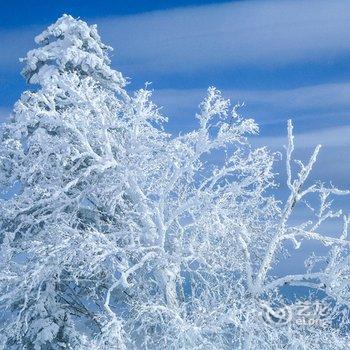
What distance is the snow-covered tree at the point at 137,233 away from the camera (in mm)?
17641

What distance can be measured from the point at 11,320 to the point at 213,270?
6.68 metres

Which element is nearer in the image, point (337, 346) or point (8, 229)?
point (337, 346)

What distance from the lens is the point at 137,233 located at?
62.5 feet

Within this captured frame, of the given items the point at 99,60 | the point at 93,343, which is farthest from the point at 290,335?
the point at 99,60

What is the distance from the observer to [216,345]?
1730cm

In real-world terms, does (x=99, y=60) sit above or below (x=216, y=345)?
above

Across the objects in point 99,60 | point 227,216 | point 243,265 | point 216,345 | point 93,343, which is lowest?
point 93,343

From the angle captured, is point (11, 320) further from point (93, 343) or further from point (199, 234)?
point (199, 234)

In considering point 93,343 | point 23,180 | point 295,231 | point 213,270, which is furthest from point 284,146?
point 23,180

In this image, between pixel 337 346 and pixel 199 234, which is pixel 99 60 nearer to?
pixel 199 234

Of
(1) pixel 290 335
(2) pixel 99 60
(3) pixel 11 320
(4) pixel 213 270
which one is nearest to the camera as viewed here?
(1) pixel 290 335

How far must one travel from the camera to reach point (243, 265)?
750 inches

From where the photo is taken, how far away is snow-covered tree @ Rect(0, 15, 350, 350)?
17641 millimetres

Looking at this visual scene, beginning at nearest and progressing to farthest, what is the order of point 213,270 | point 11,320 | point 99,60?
1. point 213,270
2. point 11,320
3. point 99,60
